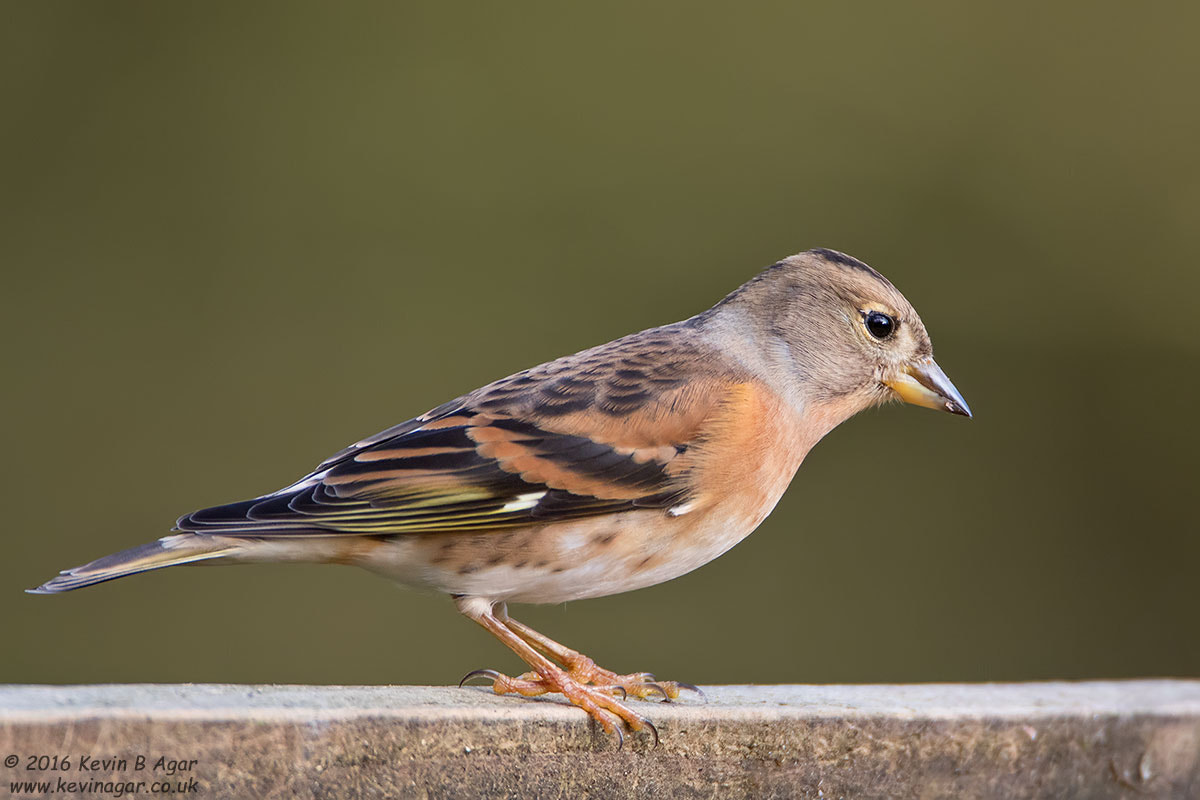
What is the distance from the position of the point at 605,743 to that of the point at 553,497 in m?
0.61

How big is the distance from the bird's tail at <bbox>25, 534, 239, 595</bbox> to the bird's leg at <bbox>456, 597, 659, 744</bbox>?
561 mm

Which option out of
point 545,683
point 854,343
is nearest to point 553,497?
point 545,683

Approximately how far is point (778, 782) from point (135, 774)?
3.78 feet

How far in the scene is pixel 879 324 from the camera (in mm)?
3271

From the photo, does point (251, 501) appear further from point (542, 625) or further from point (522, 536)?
point (542, 625)

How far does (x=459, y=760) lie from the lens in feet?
7.16

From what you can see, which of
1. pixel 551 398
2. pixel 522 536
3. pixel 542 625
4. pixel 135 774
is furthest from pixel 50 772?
pixel 542 625

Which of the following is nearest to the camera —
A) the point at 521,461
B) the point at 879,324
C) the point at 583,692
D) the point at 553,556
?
the point at 583,692

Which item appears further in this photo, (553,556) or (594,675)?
(594,675)

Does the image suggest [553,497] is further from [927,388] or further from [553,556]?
[927,388]

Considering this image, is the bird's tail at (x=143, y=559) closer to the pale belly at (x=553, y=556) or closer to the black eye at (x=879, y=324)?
the pale belly at (x=553, y=556)

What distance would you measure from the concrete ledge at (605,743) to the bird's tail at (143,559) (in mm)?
336

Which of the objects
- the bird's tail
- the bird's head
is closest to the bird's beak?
the bird's head

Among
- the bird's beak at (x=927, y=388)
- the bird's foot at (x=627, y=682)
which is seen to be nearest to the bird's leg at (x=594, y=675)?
the bird's foot at (x=627, y=682)
